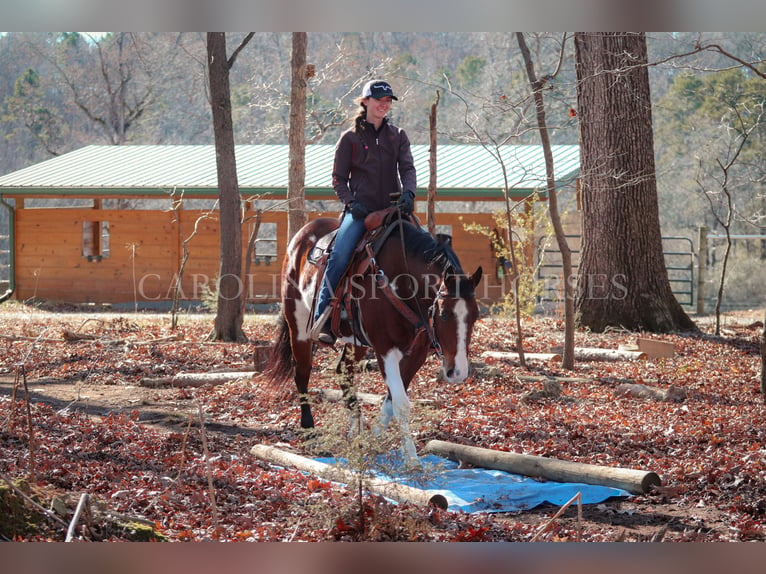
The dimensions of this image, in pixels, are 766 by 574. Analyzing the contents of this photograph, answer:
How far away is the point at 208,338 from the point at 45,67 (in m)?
43.6

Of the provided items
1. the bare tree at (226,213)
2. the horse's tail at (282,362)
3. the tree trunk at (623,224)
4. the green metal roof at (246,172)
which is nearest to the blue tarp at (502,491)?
the horse's tail at (282,362)

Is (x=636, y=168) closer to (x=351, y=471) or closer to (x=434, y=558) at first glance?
(x=351, y=471)

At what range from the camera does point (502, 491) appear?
600cm

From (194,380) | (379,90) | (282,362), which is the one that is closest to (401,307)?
(379,90)

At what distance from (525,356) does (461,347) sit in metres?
6.71

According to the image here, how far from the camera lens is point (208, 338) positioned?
1502 cm

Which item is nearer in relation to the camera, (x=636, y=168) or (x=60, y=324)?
(x=636, y=168)

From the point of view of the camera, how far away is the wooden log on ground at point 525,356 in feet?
39.9

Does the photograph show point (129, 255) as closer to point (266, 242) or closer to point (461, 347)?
point (266, 242)

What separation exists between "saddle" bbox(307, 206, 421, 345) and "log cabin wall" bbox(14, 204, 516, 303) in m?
15.5

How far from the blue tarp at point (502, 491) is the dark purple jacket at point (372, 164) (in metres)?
2.43

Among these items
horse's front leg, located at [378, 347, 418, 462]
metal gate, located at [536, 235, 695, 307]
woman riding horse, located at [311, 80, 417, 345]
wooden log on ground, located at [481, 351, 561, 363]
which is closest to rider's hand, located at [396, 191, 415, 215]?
woman riding horse, located at [311, 80, 417, 345]

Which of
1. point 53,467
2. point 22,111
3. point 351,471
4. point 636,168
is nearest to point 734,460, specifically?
point 351,471

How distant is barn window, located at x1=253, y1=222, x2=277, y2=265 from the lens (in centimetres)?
2389
